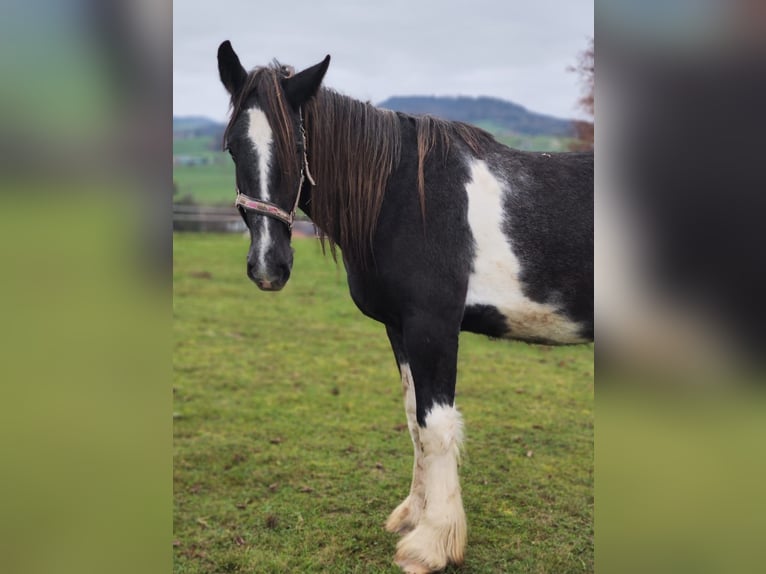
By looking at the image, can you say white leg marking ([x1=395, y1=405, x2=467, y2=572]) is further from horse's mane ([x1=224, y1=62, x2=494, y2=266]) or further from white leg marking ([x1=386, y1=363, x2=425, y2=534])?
horse's mane ([x1=224, y1=62, x2=494, y2=266])

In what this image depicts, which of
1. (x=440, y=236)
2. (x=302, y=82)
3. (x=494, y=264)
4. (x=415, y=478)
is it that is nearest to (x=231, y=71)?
(x=302, y=82)

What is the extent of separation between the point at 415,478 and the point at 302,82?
82.6 inches

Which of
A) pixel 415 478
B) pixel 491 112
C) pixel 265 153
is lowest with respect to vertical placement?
pixel 415 478

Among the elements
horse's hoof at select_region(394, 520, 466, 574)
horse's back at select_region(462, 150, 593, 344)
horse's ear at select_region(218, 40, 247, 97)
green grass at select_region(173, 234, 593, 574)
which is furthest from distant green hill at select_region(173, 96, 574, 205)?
→ horse's hoof at select_region(394, 520, 466, 574)

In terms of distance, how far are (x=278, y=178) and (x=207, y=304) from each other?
6.95 meters

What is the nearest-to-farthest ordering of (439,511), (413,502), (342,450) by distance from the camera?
(439,511) → (413,502) → (342,450)

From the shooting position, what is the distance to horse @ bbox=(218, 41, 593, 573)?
8.43 feet

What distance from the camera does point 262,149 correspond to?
7.25 feet

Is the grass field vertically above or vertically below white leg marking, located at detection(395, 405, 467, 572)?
above

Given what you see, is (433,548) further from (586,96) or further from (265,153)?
(586,96)

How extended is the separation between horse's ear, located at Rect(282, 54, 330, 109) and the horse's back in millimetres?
791

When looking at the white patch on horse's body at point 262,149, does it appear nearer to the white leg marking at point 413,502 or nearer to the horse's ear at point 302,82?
the horse's ear at point 302,82

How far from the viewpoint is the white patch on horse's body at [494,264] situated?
2.62 meters

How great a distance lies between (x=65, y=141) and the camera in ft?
2.30
